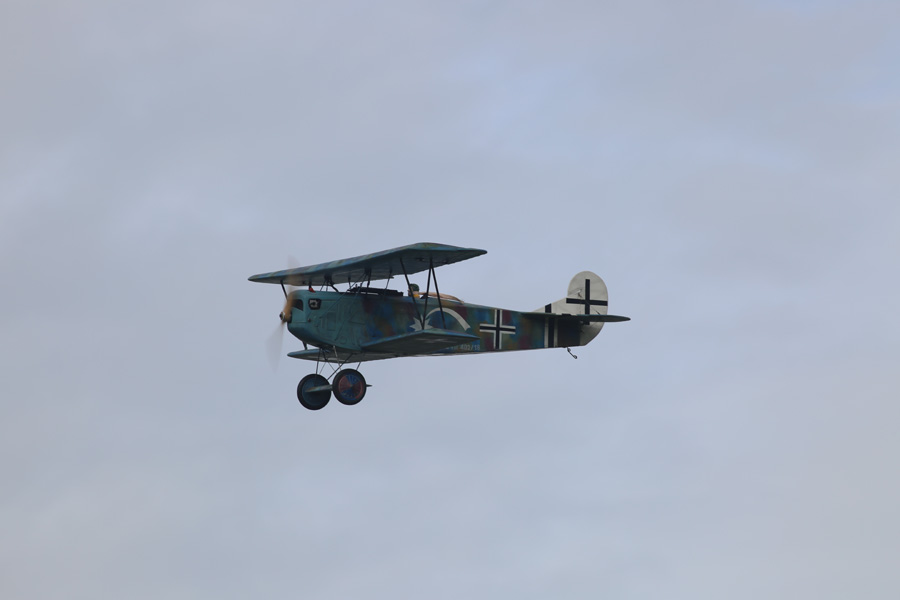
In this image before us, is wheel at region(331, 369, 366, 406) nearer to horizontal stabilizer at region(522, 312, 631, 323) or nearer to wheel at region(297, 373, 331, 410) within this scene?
wheel at region(297, 373, 331, 410)

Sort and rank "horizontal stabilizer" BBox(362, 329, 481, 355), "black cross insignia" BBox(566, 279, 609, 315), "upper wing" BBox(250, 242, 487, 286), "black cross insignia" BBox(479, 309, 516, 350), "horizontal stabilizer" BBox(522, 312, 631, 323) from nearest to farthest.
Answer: "upper wing" BBox(250, 242, 487, 286) < "horizontal stabilizer" BBox(362, 329, 481, 355) < "black cross insignia" BBox(479, 309, 516, 350) < "horizontal stabilizer" BBox(522, 312, 631, 323) < "black cross insignia" BBox(566, 279, 609, 315)

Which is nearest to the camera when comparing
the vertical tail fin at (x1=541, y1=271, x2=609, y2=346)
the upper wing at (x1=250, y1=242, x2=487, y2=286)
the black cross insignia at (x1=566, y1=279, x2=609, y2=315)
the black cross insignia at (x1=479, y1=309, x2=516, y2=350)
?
the upper wing at (x1=250, y1=242, x2=487, y2=286)

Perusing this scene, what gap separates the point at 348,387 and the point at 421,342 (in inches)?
82.5

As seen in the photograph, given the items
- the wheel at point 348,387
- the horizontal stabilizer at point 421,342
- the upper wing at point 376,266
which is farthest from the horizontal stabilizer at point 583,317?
the wheel at point 348,387

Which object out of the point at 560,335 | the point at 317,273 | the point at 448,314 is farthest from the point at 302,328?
the point at 560,335

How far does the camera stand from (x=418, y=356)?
34469mm

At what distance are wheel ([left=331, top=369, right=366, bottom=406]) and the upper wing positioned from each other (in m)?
2.28

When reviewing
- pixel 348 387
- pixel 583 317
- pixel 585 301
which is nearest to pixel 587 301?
pixel 585 301

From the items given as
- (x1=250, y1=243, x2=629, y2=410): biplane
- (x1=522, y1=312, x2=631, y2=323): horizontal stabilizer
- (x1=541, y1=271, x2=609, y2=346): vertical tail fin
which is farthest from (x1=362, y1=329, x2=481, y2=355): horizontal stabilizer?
(x1=541, y1=271, x2=609, y2=346): vertical tail fin

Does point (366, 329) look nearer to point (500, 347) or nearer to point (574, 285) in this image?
point (500, 347)

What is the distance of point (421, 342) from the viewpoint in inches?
1296

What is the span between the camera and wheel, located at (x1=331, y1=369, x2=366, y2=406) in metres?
33.4

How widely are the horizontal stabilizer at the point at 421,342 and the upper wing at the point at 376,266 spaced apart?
5.23 ft

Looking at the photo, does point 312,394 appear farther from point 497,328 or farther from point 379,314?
point 497,328
